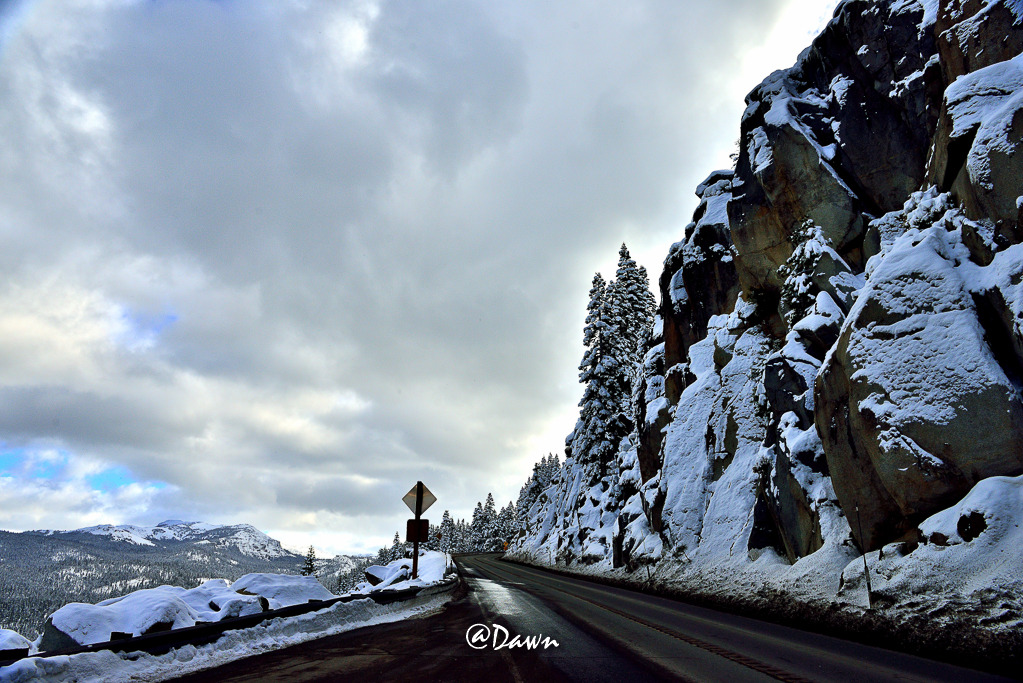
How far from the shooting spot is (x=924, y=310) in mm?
Result: 10719

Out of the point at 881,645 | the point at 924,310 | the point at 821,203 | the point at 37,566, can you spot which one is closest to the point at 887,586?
the point at 881,645

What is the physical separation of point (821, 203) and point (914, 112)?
358 centimetres

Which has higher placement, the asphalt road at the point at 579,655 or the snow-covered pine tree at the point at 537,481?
the snow-covered pine tree at the point at 537,481

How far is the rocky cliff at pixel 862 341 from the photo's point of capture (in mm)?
9203

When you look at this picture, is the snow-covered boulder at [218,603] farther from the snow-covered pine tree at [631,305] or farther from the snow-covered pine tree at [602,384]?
the snow-covered pine tree at [631,305]

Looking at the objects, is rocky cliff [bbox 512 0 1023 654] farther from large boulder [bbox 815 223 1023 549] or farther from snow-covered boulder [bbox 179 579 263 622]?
snow-covered boulder [bbox 179 579 263 622]

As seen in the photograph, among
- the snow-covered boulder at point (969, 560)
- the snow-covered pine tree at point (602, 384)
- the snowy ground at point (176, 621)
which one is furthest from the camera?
the snow-covered pine tree at point (602, 384)

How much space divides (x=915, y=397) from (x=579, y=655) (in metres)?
8.29

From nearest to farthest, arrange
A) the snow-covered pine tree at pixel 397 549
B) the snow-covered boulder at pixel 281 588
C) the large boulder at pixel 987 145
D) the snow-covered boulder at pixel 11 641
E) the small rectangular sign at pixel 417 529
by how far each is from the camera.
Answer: the snow-covered boulder at pixel 11 641, the large boulder at pixel 987 145, the snow-covered boulder at pixel 281 588, the small rectangular sign at pixel 417 529, the snow-covered pine tree at pixel 397 549

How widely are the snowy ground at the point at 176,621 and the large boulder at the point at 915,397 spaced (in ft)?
32.5

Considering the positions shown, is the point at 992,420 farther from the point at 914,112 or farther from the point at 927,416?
the point at 914,112

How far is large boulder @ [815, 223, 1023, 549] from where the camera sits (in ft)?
30.0

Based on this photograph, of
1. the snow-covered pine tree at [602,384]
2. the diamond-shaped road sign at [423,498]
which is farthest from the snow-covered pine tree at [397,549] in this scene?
the diamond-shaped road sign at [423,498]

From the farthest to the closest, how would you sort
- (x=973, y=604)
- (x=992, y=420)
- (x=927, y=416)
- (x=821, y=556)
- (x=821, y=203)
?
(x=821, y=203)
(x=821, y=556)
(x=927, y=416)
(x=992, y=420)
(x=973, y=604)
